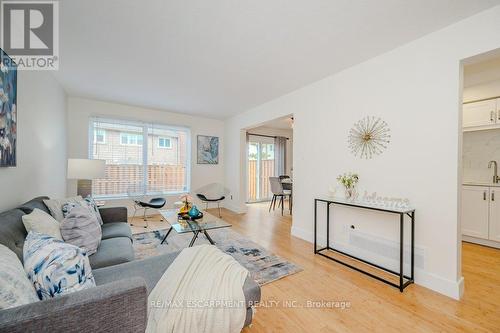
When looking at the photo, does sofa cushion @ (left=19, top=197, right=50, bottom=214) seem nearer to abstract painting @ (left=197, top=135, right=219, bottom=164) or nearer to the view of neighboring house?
the view of neighboring house

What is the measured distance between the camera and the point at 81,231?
5.82 feet

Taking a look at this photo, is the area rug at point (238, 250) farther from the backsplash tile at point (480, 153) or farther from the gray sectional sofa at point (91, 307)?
the backsplash tile at point (480, 153)

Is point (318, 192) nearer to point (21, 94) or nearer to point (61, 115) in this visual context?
point (21, 94)

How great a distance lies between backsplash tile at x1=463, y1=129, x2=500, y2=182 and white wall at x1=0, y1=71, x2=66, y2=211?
599cm

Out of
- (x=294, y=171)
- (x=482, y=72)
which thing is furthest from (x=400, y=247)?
(x=482, y=72)

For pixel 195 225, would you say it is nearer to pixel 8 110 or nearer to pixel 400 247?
pixel 8 110

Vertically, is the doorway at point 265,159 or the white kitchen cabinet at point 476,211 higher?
the doorway at point 265,159

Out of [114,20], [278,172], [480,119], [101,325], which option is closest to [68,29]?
[114,20]

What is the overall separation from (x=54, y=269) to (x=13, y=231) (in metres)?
0.71

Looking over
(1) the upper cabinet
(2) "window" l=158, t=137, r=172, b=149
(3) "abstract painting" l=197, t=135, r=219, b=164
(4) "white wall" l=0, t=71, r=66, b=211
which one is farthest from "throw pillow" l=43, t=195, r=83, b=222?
(1) the upper cabinet

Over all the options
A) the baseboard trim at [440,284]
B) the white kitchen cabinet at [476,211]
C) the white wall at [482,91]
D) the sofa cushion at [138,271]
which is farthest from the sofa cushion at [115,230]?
the white wall at [482,91]

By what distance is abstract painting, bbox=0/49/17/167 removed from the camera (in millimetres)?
1643

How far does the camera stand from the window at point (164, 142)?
5.06 meters

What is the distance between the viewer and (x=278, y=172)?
23.7 ft
